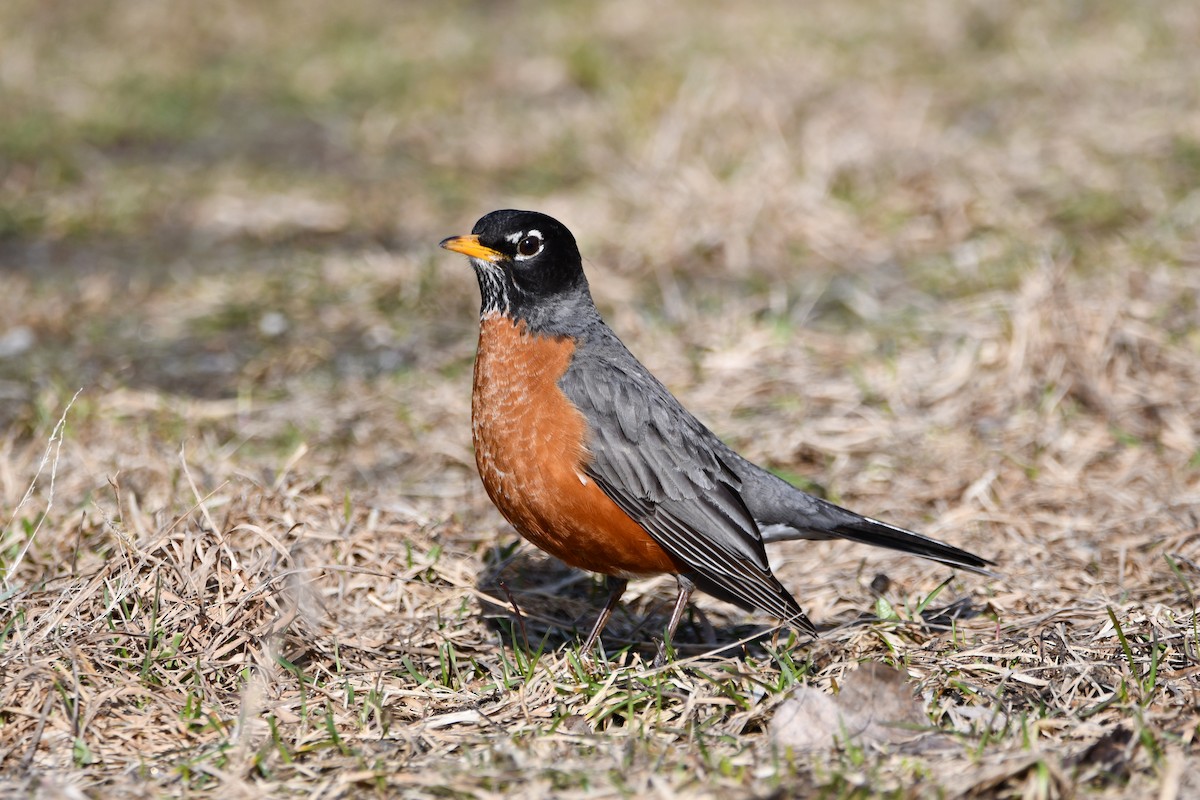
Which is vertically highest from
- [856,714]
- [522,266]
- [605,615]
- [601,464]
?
[522,266]

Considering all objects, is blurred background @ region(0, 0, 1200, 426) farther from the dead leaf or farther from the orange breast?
the dead leaf

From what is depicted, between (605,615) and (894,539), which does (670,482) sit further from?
(894,539)

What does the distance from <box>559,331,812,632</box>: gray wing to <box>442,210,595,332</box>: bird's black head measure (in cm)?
24

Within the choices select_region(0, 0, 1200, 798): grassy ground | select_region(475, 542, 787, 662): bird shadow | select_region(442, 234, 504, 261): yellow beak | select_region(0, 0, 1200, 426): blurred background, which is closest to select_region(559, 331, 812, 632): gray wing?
select_region(475, 542, 787, 662): bird shadow

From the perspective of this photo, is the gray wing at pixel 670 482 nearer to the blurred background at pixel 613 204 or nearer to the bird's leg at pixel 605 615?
the bird's leg at pixel 605 615

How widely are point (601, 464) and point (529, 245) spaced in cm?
92

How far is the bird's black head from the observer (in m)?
4.70

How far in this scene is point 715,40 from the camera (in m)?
13.0

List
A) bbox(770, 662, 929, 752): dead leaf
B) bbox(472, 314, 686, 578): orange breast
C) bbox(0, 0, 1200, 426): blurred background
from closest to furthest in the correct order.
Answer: bbox(770, 662, 929, 752): dead leaf, bbox(472, 314, 686, 578): orange breast, bbox(0, 0, 1200, 426): blurred background

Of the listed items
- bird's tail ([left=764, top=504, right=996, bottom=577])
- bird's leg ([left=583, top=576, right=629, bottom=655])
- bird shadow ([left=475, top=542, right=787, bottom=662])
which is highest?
bird's tail ([left=764, top=504, right=996, bottom=577])

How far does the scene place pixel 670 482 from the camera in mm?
4434

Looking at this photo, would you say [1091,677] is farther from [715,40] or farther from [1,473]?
[715,40]

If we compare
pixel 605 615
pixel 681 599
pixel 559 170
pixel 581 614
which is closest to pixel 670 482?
pixel 681 599

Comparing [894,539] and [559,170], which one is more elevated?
[559,170]
